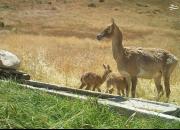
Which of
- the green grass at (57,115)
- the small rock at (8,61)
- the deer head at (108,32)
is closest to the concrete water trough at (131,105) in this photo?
the green grass at (57,115)

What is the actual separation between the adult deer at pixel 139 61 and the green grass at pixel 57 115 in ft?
19.1

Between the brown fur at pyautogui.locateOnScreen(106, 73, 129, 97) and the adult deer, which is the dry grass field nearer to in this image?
the brown fur at pyautogui.locateOnScreen(106, 73, 129, 97)

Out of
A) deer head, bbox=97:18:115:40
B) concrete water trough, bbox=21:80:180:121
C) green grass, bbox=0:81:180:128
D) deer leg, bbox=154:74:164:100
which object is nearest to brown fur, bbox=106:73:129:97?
deer leg, bbox=154:74:164:100

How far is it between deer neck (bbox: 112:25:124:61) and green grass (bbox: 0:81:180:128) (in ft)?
19.8

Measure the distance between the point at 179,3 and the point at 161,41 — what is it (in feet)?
119

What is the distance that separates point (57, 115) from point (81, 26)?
2139 inches

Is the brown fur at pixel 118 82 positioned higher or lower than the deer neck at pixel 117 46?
lower

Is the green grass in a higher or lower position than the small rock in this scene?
higher

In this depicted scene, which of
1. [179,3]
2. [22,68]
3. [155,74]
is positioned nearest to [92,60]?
[22,68]

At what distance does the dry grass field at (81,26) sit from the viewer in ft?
116

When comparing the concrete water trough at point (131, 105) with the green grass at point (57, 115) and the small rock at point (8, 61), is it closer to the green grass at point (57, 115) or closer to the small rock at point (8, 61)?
the green grass at point (57, 115)

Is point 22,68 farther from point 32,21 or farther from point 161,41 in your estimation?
point 32,21

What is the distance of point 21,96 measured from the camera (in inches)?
431

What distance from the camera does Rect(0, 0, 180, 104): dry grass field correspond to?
116ft
